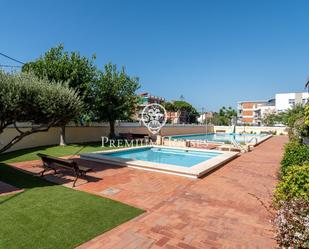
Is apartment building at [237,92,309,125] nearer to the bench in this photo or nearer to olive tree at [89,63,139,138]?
olive tree at [89,63,139,138]

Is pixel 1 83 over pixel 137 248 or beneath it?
over

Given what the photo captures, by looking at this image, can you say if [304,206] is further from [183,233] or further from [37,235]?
[37,235]

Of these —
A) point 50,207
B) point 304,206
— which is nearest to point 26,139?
point 50,207

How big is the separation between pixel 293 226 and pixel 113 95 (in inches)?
712

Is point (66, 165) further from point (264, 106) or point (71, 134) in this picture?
point (264, 106)

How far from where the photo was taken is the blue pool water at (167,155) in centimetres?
1512

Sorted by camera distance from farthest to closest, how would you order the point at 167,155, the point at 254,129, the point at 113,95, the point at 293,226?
the point at 254,129 < the point at 113,95 < the point at 167,155 < the point at 293,226

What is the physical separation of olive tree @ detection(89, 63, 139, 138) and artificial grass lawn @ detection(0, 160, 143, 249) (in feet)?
40.1

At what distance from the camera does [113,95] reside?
1947 cm

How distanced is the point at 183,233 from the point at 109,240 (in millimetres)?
1504

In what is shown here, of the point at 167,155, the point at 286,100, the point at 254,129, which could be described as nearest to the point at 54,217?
the point at 167,155

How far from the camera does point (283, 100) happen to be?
72.0 meters

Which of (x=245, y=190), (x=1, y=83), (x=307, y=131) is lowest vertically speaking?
(x=245, y=190)

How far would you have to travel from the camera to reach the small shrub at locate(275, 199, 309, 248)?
94.5 inches
